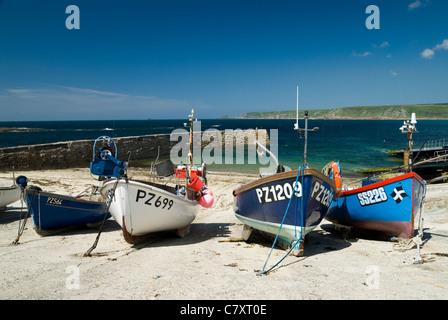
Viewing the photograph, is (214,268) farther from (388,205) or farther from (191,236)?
(388,205)

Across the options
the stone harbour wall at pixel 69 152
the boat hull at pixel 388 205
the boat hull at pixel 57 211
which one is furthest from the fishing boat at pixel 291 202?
the stone harbour wall at pixel 69 152

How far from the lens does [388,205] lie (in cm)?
779

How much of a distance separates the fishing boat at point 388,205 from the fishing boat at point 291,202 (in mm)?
1550

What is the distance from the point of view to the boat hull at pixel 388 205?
7.44 m

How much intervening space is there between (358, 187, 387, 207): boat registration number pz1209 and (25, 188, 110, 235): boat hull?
25.3 feet

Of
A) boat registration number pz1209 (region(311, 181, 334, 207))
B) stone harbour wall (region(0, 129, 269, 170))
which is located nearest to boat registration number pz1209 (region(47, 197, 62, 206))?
stone harbour wall (region(0, 129, 269, 170))

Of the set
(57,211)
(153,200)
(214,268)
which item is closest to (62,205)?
(57,211)

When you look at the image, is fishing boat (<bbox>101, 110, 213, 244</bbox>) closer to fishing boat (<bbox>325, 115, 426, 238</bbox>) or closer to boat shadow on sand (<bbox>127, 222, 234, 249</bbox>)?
boat shadow on sand (<bbox>127, 222, 234, 249</bbox>)

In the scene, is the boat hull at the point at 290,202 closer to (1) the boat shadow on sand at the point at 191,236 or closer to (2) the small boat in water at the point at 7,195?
(1) the boat shadow on sand at the point at 191,236

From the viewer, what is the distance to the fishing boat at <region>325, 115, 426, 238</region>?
7438mm

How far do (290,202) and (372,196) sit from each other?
309 cm

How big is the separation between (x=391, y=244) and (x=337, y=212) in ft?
6.64
